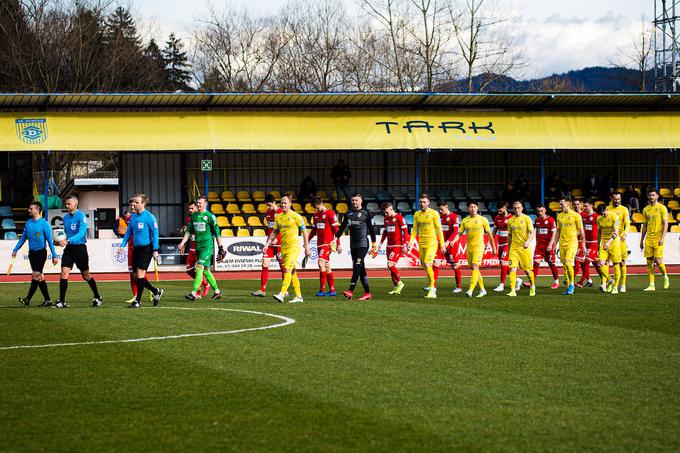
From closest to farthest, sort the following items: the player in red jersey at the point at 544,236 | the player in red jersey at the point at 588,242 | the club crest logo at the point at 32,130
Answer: the player in red jersey at the point at 588,242 < the player in red jersey at the point at 544,236 < the club crest logo at the point at 32,130

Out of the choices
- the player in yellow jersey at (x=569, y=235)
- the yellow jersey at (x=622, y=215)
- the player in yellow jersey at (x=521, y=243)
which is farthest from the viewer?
the yellow jersey at (x=622, y=215)

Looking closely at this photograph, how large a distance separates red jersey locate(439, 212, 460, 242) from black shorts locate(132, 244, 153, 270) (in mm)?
7559

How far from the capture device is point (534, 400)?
845cm

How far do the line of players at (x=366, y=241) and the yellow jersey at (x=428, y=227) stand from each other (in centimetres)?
2

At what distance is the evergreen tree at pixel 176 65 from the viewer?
7256 centimetres

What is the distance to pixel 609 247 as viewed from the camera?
70.7 feet

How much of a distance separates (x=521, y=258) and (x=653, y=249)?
11.1ft

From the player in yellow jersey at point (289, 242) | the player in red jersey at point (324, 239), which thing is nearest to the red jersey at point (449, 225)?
the player in red jersey at point (324, 239)

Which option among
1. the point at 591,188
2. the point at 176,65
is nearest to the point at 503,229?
the point at 591,188

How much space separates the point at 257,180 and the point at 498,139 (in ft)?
31.5

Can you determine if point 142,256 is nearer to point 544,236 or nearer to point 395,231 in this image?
point 395,231

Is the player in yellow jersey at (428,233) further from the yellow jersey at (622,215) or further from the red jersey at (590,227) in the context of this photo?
the red jersey at (590,227)

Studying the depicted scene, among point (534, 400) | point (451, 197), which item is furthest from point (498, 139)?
point (534, 400)

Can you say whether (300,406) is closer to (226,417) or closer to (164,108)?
(226,417)
